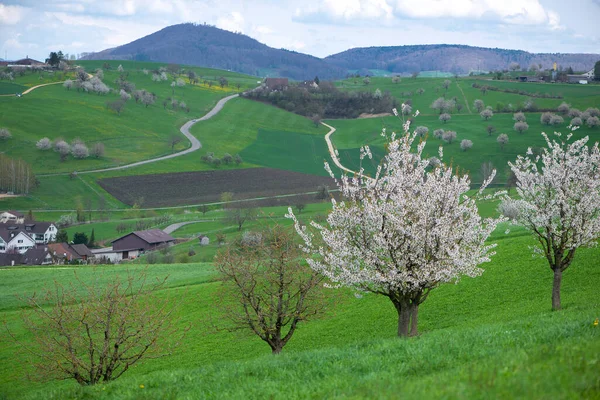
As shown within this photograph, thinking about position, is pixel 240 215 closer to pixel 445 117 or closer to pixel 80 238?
pixel 80 238

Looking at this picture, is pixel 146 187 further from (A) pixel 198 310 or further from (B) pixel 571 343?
(B) pixel 571 343

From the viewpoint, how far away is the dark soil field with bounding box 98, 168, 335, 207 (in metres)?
113

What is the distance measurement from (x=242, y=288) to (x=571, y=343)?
13.6m

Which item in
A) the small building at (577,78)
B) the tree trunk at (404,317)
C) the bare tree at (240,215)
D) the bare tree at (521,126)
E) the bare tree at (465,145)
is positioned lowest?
the bare tree at (240,215)

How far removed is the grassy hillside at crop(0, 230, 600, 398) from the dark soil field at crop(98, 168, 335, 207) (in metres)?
76.6

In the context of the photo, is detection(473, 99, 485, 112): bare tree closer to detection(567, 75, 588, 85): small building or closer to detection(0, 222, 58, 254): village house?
detection(567, 75, 588, 85): small building

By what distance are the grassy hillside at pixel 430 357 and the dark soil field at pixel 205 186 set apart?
251 ft

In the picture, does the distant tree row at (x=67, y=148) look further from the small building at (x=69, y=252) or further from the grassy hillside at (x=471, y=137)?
the grassy hillside at (x=471, y=137)

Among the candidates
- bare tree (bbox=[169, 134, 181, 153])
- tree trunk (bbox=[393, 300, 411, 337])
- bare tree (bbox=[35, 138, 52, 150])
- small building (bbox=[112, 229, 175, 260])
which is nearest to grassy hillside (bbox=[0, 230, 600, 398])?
tree trunk (bbox=[393, 300, 411, 337])

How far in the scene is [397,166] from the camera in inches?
885

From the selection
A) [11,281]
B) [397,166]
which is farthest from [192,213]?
[397,166]

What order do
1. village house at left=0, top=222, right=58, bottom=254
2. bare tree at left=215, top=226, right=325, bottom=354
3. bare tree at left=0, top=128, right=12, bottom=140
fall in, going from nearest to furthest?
1. bare tree at left=215, top=226, right=325, bottom=354
2. village house at left=0, top=222, right=58, bottom=254
3. bare tree at left=0, top=128, right=12, bottom=140

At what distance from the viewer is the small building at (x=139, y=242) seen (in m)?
88.5

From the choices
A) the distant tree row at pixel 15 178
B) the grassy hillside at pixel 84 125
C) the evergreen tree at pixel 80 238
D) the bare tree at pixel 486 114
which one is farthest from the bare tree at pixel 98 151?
the bare tree at pixel 486 114
